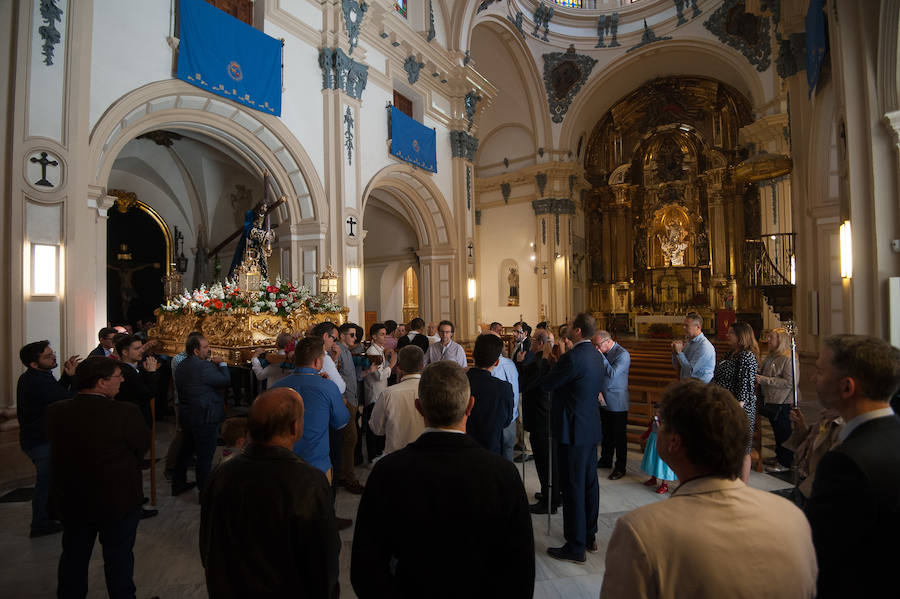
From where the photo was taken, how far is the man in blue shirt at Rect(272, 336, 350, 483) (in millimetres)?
3016

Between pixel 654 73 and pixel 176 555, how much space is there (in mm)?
22729

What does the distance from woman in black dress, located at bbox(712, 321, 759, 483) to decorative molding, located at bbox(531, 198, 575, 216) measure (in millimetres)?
15689

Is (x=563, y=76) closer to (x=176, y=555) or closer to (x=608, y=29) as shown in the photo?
(x=608, y=29)

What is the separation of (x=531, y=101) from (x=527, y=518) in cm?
2027

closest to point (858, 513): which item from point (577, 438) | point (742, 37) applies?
point (577, 438)

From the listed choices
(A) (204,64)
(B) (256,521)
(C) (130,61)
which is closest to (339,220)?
(A) (204,64)

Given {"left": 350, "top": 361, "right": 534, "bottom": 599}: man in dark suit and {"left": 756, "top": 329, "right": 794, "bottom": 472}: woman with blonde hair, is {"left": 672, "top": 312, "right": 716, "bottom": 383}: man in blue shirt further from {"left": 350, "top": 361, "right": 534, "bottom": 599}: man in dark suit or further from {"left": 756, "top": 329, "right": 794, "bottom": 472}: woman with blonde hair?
{"left": 350, "top": 361, "right": 534, "bottom": 599}: man in dark suit

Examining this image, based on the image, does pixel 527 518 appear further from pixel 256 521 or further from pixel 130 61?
pixel 130 61

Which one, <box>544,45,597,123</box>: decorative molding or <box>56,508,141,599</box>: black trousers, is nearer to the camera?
<box>56,508,141,599</box>: black trousers

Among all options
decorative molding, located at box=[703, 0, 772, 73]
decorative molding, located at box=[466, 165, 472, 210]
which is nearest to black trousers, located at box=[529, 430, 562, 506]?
decorative molding, located at box=[466, 165, 472, 210]

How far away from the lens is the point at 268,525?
1673 millimetres

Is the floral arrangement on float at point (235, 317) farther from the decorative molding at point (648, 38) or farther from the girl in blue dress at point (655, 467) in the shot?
the decorative molding at point (648, 38)

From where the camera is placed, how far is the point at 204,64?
8.27m

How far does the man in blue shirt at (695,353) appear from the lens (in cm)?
477
